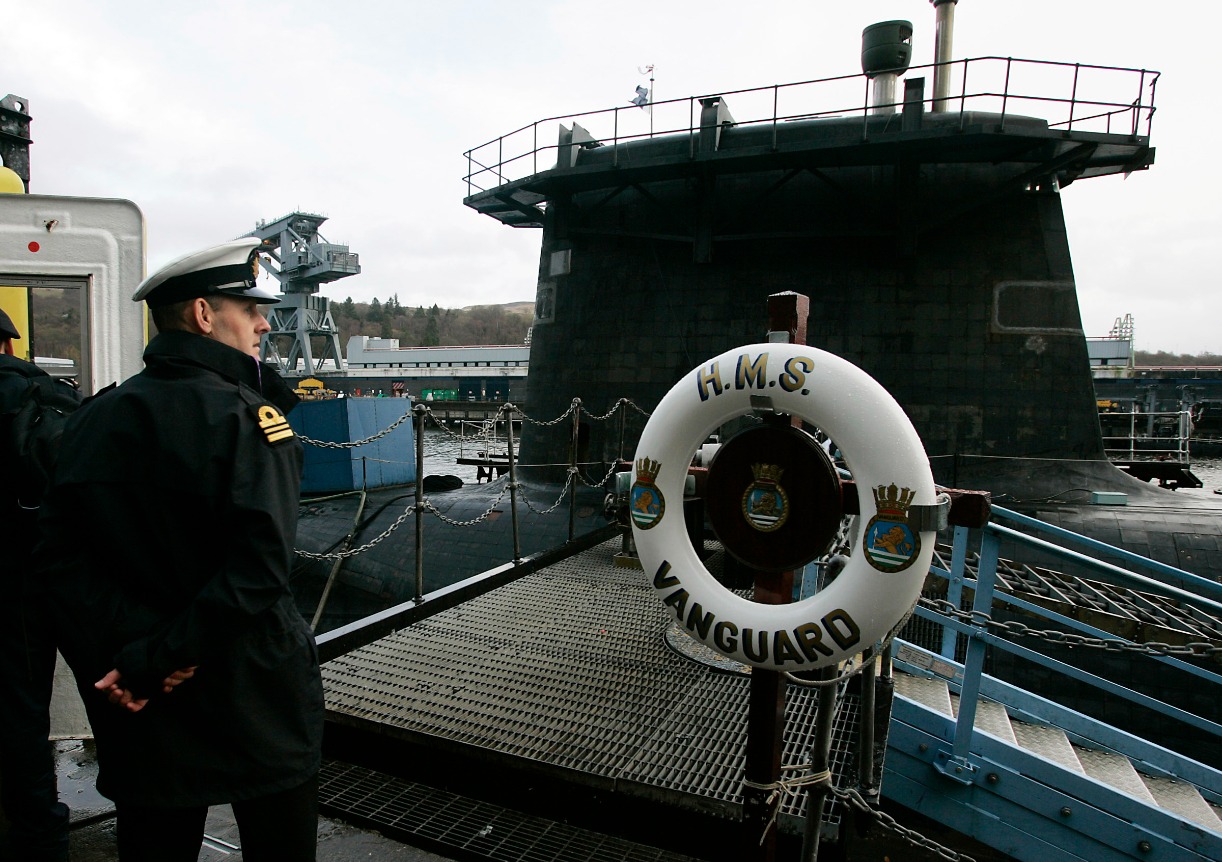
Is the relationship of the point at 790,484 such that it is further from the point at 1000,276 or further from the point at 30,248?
the point at 1000,276

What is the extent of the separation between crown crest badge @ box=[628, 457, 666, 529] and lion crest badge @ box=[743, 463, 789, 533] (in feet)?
1.06

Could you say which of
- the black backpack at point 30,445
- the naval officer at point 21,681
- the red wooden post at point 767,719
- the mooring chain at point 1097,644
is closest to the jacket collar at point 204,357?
the black backpack at point 30,445

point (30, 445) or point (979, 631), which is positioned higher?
point (30, 445)

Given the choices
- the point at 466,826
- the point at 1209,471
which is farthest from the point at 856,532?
the point at 1209,471

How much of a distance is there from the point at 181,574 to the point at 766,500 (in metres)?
1.57

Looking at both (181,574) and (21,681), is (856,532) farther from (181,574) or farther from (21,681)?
(21,681)

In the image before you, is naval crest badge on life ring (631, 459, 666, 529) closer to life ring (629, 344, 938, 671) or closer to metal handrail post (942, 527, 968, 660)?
life ring (629, 344, 938, 671)

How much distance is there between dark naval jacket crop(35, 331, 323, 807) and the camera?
1.78 metres

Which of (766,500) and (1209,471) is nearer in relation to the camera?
(766,500)

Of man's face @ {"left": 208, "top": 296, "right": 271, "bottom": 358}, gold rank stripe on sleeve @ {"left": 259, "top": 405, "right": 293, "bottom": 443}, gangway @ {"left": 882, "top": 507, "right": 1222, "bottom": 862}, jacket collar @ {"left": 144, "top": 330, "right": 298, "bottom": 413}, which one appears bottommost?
gangway @ {"left": 882, "top": 507, "right": 1222, "bottom": 862}

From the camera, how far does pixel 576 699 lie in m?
4.07

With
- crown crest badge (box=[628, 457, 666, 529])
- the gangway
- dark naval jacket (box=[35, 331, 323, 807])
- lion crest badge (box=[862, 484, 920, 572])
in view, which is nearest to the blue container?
the gangway

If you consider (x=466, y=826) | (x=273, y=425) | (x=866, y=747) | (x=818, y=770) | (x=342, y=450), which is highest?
(x=273, y=425)

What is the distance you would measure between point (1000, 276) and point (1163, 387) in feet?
183
